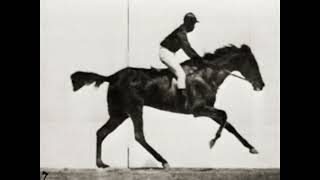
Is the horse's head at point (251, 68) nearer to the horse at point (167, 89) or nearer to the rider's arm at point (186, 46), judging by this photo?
the horse at point (167, 89)

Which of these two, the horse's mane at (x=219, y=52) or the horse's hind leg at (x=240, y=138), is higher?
the horse's mane at (x=219, y=52)

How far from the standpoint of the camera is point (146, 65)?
17.4 feet

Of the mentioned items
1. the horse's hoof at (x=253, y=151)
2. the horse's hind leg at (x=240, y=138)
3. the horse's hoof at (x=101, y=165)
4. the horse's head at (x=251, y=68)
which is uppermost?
the horse's head at (x=251, y=68)

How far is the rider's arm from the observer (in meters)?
5.31

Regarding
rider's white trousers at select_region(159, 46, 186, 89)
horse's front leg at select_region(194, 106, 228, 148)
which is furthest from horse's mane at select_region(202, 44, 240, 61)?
horse's front leg at select_region(194, 106, 228, 148)

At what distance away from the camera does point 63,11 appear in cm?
534

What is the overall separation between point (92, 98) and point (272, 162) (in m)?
1.74

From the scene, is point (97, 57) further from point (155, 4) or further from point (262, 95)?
point (262, 95)

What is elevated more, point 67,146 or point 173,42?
point 173,42

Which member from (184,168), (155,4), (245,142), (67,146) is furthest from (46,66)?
(245,142)

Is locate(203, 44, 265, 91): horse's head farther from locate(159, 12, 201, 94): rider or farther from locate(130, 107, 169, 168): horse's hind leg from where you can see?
locate(130, 107, 169, 168): horse's hind leg

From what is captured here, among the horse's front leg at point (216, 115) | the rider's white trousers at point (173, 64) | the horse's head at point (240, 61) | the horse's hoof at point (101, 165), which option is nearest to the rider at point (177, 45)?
the rider's white trousers at point (173, 64)

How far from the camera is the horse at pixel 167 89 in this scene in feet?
17.4

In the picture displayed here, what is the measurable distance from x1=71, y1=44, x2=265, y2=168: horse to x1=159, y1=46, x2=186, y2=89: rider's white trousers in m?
0.04
